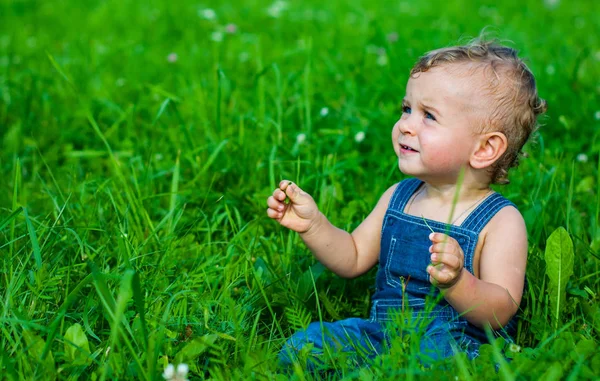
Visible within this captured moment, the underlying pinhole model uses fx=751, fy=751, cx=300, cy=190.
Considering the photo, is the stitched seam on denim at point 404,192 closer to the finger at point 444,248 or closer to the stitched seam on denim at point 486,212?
the stitched seam on denim at point 486,212

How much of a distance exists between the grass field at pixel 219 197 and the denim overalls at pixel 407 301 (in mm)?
107

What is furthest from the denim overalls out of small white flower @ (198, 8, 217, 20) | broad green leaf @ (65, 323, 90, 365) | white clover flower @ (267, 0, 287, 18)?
white clover flower @ (267, 0, 287, 18)

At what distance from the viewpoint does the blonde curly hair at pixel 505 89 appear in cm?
209

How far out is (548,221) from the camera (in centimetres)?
268

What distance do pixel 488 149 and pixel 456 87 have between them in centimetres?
20

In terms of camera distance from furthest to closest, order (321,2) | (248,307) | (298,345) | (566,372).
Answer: (321,2)
(248,307)
(298,345)
(566,372)

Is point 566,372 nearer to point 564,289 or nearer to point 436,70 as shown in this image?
point 564,289

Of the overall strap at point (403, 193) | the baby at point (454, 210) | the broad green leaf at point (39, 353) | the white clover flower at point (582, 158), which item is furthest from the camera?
the white clover flower at point (582, 158)

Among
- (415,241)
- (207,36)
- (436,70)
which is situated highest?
(436,70)

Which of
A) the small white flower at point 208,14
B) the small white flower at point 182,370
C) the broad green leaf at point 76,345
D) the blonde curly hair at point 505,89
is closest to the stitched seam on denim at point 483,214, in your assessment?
the blonde curly hair at point 505,89

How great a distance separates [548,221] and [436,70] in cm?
87

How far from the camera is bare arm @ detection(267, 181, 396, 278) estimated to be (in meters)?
2.19

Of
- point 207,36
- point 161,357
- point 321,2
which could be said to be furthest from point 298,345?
point 321,2

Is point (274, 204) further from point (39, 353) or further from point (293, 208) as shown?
point (39, 353)
